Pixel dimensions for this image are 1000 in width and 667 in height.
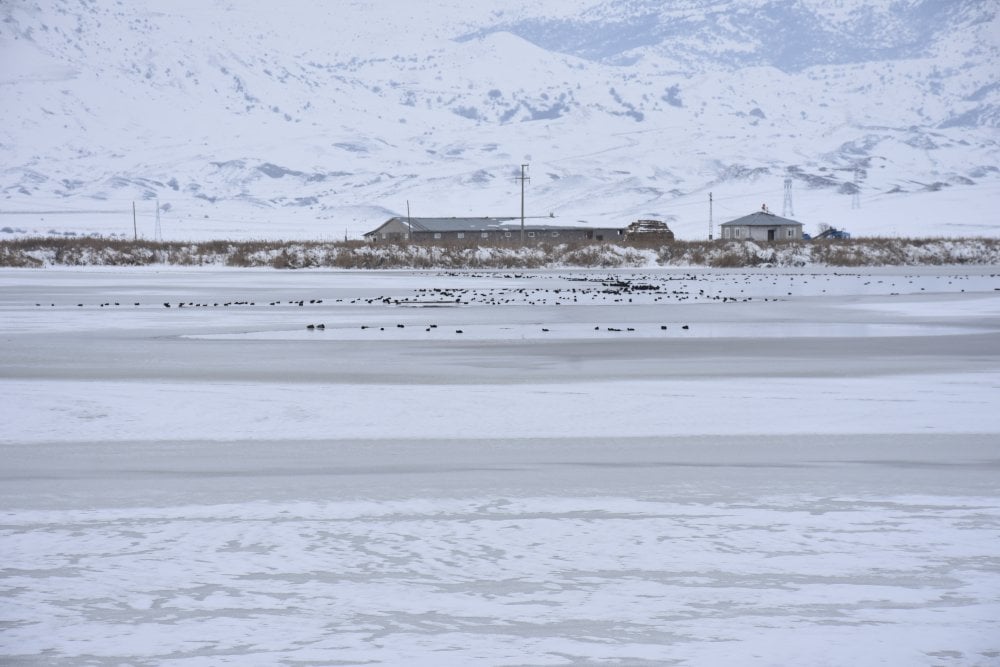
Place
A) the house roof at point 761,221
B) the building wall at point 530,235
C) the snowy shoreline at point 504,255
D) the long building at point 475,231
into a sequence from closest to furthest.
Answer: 1. the snowy shoreline at point 504,255
2. the building wall at point 530,235
3. the long building at point 475,231
4. the house roof at point 761,221

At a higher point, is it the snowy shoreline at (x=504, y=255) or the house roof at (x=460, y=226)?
the house roof at (x=460, y=226)

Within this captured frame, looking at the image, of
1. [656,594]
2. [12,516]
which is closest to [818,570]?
[656,594]

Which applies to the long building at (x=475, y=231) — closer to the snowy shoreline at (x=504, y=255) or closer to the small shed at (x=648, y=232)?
the small shed at (x=648, y=232)

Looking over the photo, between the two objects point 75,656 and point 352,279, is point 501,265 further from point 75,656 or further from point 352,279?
point 75,656

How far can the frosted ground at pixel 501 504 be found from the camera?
748 centimetres

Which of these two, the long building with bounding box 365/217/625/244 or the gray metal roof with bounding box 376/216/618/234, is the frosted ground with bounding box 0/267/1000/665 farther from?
the gray metal roof with bounding box 376/216/618/234

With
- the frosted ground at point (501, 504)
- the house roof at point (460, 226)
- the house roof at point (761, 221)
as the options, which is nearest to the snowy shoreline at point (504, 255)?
the frosted ground at point (501, 504)

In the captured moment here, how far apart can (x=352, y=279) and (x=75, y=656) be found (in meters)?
53.0

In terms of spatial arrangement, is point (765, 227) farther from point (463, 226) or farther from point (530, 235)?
point (463, 226)

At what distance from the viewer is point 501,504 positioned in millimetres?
10664

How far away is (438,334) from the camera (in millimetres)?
27047

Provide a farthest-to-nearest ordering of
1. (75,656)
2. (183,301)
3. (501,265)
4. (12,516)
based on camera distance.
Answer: (501,265) → (183,301) → (12,516) → (75,656)

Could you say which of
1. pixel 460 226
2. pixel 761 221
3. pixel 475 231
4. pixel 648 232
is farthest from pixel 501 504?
pixel 761 221

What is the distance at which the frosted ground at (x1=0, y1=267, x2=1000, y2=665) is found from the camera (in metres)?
7.48
